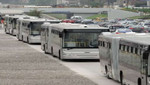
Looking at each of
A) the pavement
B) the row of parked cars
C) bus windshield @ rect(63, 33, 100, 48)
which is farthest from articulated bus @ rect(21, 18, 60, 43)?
bus windshield @ rect(63, 33, 100, 48)

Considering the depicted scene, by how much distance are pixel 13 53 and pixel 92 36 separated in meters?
9.01

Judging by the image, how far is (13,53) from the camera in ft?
139

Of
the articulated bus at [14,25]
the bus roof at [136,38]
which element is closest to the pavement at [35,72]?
the bus roof at [136,38]

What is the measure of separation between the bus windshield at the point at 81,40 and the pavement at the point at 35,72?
4.00 feet

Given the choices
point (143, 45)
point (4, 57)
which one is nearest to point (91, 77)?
point (143, 45)

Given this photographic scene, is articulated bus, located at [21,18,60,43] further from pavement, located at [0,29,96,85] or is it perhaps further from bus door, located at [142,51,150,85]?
bus door, located at [142,51,150,85]

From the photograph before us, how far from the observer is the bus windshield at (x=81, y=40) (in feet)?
113


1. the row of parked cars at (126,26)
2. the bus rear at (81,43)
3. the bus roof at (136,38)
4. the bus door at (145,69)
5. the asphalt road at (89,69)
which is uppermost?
the bus roof at (136,38)

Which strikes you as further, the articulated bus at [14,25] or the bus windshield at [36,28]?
the articulated bus at [14,25]

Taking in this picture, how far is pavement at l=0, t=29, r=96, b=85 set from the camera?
81.7 feet

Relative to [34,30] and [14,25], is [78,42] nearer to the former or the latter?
[34,30]

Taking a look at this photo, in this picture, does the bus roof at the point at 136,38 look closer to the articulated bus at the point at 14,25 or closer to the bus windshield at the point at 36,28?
the bus windshield at the point at 36,28

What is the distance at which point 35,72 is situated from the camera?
28.9 meters

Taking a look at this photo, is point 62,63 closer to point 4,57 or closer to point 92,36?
point 92,36
